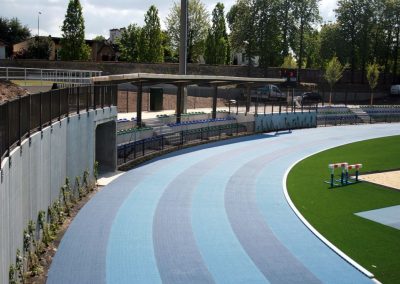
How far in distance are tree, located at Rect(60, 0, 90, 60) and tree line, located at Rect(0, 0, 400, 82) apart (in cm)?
858

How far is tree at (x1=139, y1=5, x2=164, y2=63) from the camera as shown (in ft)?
218

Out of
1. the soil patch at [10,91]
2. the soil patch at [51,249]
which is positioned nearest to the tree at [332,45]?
the soil patch at [10,91]

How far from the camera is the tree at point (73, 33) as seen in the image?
202ft

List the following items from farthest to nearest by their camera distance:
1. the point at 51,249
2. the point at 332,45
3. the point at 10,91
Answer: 1. the point at 332,45
2. the point at 10,91
3. the point at 51,249

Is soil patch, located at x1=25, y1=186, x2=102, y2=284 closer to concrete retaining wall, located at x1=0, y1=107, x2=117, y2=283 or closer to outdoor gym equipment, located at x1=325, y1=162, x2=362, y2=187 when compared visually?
concrete retaining wall, located at x1=0, y1=107, x2=117, y2=283

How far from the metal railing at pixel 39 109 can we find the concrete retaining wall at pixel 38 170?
0.77 ft

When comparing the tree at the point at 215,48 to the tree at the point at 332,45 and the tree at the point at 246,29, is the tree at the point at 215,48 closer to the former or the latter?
the tree at the point at 246,29

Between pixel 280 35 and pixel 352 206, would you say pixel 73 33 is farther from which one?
pixel 352 206

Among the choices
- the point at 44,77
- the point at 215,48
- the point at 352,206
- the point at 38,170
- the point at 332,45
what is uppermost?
the point at 332,45

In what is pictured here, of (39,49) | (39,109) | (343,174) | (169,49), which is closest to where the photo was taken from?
(39,109)

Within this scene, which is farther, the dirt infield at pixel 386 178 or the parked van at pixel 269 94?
the parked van at pixel 269 94

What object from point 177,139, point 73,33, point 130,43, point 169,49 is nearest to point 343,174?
point 177,139

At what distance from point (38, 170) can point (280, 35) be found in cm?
6591

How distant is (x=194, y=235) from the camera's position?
14.7m
